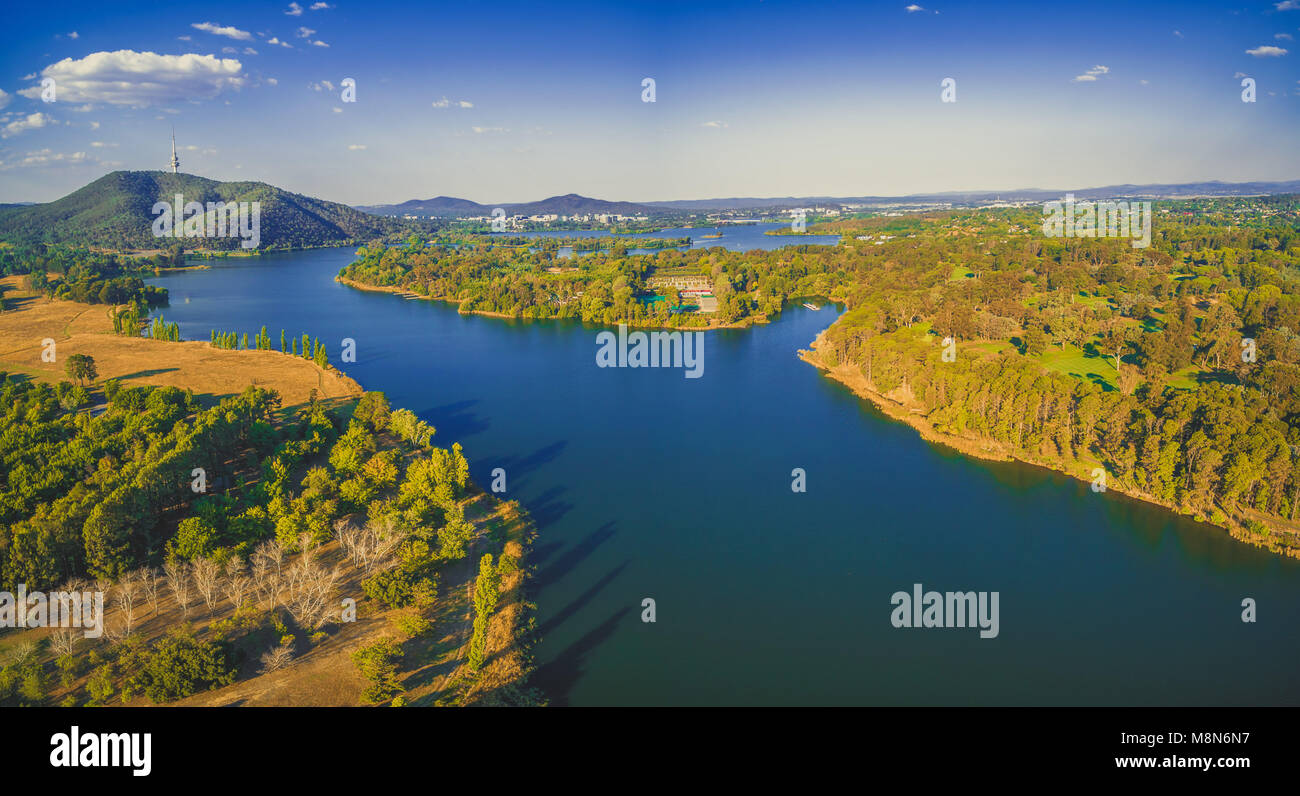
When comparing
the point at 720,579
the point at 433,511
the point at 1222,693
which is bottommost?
the point at 1222,693

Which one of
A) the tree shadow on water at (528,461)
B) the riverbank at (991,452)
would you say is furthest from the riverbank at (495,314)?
the tree shadow on water at (528,461)

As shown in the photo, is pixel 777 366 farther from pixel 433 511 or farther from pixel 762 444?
pixel 433 511

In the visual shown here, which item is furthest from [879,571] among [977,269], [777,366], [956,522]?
[977,269]

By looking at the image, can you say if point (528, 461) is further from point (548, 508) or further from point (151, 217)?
point (151, 217)

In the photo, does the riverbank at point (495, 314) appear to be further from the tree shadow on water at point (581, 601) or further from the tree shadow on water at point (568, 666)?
the tree shadow on water at point (568, 666)

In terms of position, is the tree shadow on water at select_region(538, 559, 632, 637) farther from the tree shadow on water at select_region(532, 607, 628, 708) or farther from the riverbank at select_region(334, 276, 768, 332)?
the riverbank at select_region(334, 276, 768, 332)

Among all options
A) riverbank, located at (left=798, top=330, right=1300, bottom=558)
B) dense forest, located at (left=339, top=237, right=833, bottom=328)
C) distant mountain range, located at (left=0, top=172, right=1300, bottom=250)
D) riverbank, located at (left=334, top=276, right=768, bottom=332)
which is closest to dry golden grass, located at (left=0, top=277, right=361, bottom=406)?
riverbank, located at (left=334, top=276, right=768, bottom=332)
